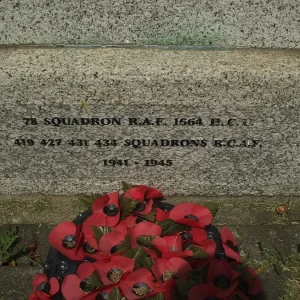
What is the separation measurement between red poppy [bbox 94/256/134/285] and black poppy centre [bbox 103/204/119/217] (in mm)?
257

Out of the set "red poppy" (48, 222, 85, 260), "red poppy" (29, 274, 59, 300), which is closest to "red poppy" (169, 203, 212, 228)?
"red poppy" (48, 222, 85, 260)

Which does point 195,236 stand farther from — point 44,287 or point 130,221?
point 44,287

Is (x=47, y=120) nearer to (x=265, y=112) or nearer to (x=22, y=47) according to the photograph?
(x=22, y=47)

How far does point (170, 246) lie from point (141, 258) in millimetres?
143

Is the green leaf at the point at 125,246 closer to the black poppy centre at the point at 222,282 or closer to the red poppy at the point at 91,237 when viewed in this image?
the red poppy at the point at 91,237

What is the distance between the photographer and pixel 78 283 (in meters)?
1.99

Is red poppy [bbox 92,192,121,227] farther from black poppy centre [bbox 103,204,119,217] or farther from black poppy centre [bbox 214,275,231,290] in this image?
black poppy centre [bbox 214,275,231,290]

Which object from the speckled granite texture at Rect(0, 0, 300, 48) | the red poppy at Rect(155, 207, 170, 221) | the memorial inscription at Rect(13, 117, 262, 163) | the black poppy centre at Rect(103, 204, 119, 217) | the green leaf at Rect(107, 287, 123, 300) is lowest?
the green leaf at Rect(107, 287, 123, 300)

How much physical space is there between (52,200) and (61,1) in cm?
122

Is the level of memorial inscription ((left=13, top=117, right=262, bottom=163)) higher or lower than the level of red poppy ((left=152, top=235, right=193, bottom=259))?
higher

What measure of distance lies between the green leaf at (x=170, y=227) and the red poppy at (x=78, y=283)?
0.38 meters

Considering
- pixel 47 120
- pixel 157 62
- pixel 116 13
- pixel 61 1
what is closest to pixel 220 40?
pixel 157 62

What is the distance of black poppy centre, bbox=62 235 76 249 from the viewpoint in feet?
6.94

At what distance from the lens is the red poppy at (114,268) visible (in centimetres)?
198
